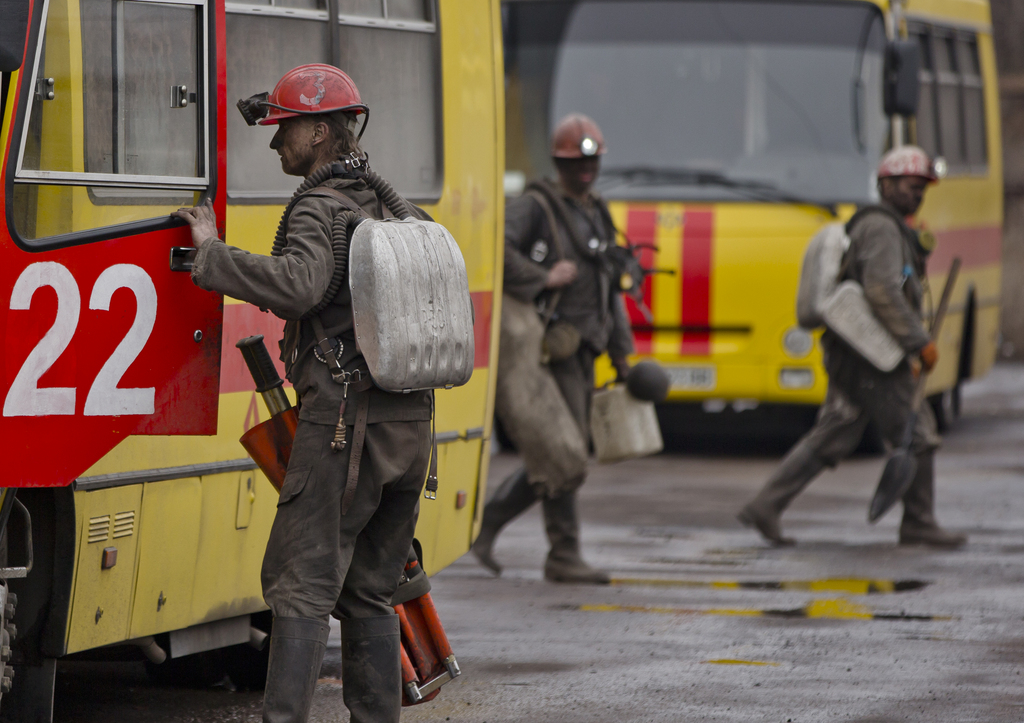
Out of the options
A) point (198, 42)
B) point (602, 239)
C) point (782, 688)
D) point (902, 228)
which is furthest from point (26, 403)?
point (902, 228)

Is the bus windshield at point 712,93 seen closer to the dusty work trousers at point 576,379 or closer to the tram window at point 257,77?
the dusty work trousers at point 576,379

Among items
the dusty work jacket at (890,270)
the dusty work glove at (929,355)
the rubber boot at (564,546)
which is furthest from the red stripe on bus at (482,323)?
the dusty work glove at (929,355)

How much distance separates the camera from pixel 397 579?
4879 millimetres

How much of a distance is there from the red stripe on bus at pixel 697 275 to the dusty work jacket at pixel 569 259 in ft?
13.9

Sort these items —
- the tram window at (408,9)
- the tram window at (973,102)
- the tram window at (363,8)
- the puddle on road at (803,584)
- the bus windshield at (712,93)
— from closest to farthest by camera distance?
the tram window at (363,8)
the tram window at (408,9)
the puddle on road at (803,584)
the bus windshield at (712,93)
the tram window at (973,102)

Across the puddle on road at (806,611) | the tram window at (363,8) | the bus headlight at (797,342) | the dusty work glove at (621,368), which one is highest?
the tram window at (363,8)

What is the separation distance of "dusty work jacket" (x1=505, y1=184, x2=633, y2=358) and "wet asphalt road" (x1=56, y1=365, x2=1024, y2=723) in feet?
3.93

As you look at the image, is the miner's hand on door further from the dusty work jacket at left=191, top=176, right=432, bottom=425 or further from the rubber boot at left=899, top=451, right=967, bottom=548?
the rubber boot at left=899, top=451, right=967, bottom=548

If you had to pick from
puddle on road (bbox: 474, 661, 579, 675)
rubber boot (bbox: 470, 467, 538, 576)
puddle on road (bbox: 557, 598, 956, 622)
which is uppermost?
rubber boot (bbox: 470, 467, 538, 576)

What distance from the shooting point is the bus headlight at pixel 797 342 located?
1260 centimetres

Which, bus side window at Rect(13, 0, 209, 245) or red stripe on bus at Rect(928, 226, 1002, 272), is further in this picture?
red stripe on bus at Rect(928, 226, 1002, 272)

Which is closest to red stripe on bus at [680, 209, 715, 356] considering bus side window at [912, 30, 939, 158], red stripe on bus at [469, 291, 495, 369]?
bus side window at [912, 30, 939, 158]

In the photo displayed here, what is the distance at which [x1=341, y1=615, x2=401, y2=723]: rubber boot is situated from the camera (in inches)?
189

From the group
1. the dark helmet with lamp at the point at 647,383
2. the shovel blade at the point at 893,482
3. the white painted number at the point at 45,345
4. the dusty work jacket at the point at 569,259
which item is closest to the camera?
the white painted number at the point at 45,345
